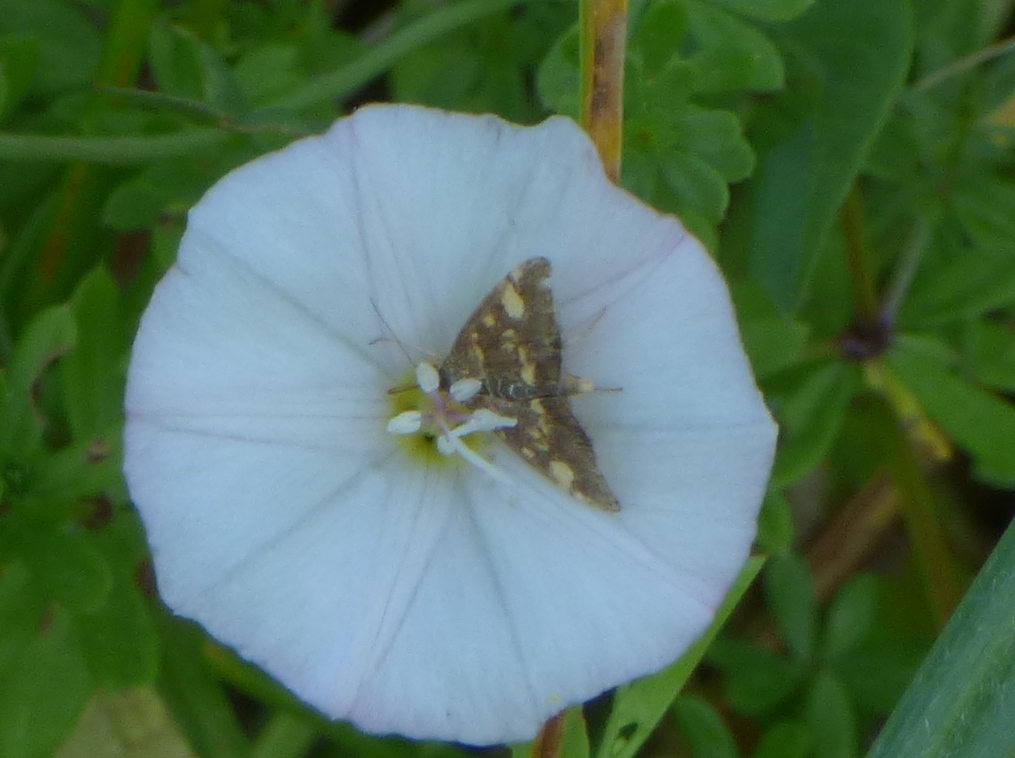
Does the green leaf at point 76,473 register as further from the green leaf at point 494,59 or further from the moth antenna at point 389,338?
the green leaf at point 494,59

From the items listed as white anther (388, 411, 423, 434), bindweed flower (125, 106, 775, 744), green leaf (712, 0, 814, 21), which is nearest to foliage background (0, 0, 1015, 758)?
green leaf (712, 0, 814, 21)

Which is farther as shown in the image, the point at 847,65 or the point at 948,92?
the point at 948,92

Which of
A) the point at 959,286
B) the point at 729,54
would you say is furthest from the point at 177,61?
the point at 959,286

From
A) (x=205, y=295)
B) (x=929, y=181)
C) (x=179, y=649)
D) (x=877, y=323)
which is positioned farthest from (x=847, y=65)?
(x=179, y=649)

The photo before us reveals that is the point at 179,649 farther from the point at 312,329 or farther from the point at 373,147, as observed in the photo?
the point at 373,147

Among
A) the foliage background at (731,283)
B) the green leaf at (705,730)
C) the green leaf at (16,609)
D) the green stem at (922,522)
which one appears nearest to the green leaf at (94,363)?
the foliage background at (731,283)

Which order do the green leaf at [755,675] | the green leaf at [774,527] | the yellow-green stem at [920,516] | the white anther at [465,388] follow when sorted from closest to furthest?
the white anther at [465,388] < the green leaf at [774,527] < the green leaf at [755,675] < the yellow-green stem at [920,516]
